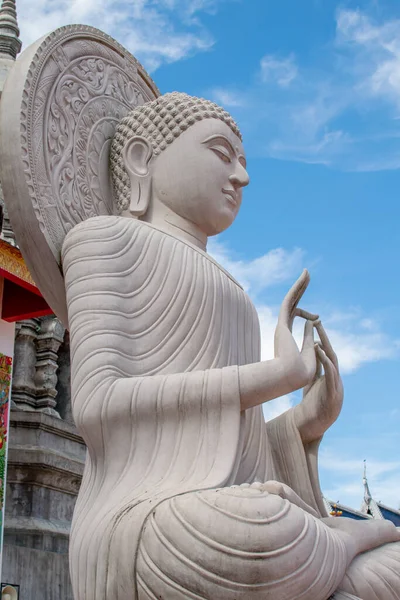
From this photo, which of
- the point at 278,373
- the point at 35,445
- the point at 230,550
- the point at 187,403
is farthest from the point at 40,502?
the point at 230,550

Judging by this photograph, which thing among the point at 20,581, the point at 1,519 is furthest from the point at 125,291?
the point at 20,581

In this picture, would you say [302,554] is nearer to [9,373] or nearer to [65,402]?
[9,373]

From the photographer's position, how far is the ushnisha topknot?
4.14 meters

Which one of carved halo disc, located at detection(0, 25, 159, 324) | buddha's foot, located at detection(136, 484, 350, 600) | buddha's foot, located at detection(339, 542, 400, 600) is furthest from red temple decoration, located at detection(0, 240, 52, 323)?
buddha's foot, located at detection(136, 484, 350, 600)

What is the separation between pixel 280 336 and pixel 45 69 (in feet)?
5.92

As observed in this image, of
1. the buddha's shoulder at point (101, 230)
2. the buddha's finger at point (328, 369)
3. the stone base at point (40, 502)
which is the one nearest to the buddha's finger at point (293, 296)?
the buddha's finger at point (328, 369)

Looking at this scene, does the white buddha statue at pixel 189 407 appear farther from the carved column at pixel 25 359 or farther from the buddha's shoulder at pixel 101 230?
the carved column at pixel 25 359

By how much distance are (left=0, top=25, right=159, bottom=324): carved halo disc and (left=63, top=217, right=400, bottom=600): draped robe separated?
224mm

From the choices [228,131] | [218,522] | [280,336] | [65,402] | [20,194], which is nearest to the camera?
[218,522]

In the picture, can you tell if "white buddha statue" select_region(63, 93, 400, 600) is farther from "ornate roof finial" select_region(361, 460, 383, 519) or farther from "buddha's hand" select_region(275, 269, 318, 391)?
"ornate roof finial" select_region(361, 460, 383, 519)

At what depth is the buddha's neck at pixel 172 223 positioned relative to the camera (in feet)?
13.3

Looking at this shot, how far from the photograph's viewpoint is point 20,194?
150 inches

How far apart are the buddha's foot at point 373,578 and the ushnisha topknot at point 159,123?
6.81ft

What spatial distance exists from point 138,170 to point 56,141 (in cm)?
44
